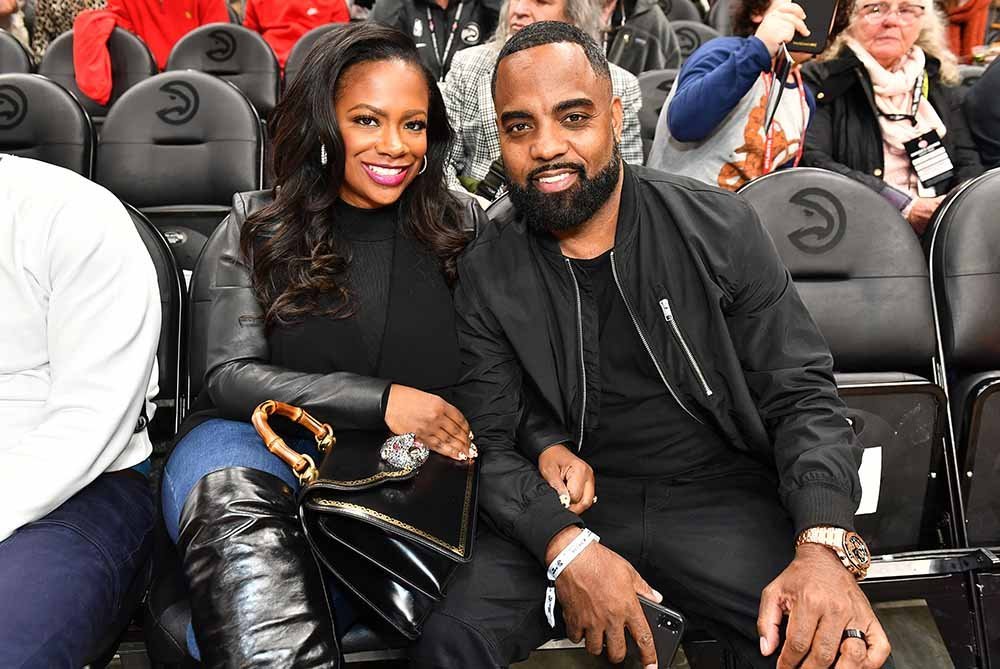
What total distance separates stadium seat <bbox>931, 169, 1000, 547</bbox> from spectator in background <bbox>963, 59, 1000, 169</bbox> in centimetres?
111

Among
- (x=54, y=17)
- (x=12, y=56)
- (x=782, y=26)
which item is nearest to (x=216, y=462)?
(x=782, y=26)

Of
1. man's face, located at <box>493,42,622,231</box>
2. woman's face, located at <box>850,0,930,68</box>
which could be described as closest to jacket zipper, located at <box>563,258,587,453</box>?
man's face, located at <box>493,42,622,231</box>

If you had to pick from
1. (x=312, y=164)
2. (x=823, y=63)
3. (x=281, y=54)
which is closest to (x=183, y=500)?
(x=312, y=164)

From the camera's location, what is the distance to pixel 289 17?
4.74 metres

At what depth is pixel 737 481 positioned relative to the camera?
166 centimetres

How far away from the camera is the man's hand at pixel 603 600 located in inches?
53.9

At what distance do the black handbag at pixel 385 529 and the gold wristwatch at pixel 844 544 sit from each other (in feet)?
1.89

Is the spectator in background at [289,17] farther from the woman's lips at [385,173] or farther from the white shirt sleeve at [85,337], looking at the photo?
the white shirt sleeve at [85,337]

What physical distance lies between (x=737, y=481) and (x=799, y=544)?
0.25 metres

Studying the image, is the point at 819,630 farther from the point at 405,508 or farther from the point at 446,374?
the point at 446,374

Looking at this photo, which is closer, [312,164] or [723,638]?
[723,638]

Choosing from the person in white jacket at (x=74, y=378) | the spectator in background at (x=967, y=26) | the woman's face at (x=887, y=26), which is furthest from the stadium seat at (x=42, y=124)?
the spectator in background at (x=967, y=26)

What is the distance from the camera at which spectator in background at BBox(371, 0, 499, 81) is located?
4051 mm

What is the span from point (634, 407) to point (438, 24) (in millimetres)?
2996
